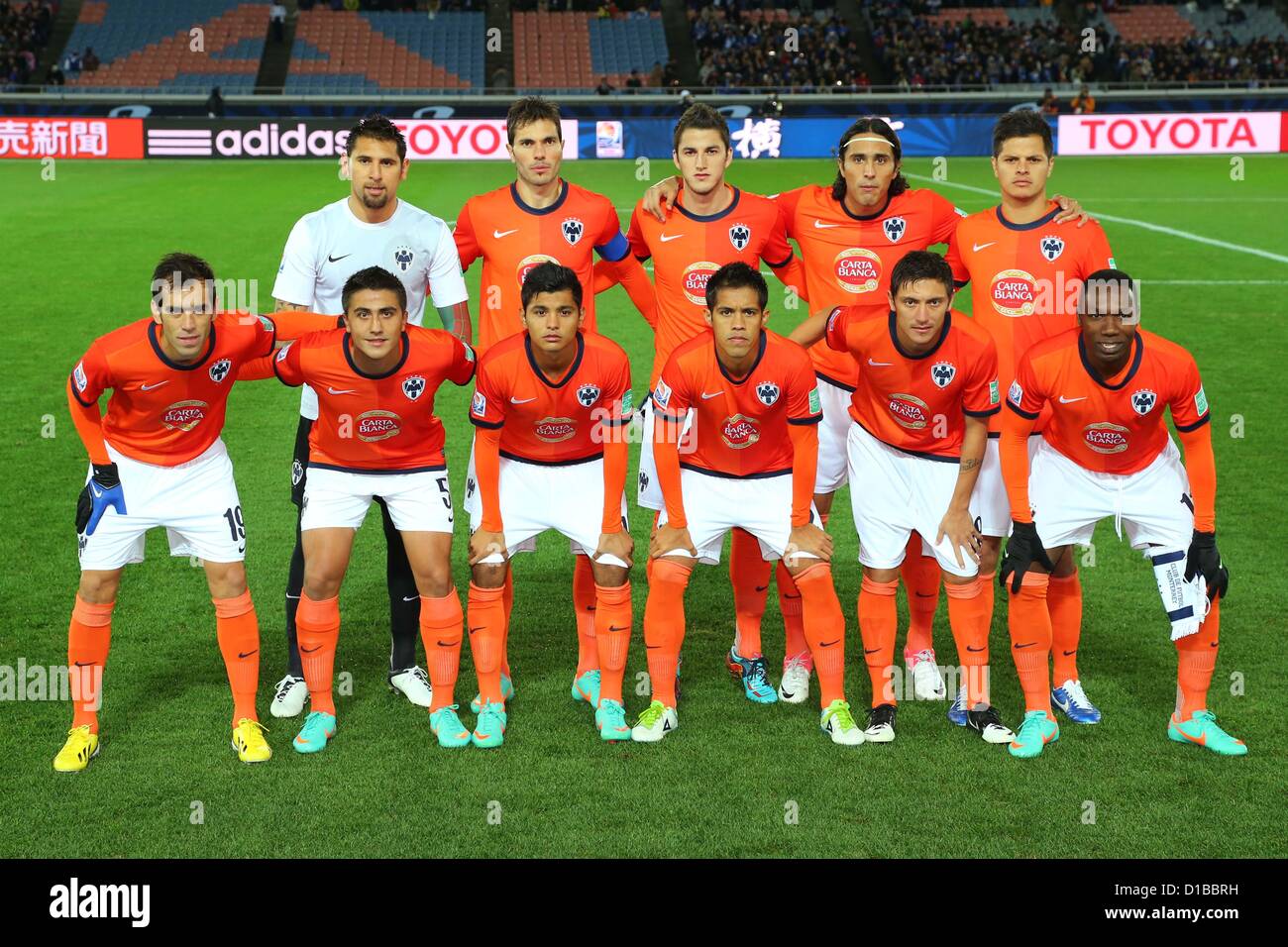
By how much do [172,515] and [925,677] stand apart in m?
3.27

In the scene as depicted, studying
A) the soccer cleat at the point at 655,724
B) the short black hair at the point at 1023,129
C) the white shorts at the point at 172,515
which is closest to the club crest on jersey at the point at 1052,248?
the short black hair at the point at 1023,129

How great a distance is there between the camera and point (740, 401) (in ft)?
18.2

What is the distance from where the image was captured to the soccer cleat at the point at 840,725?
549 centimetres

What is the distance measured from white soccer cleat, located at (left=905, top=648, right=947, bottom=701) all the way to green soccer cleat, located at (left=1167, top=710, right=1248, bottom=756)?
3.18 ft

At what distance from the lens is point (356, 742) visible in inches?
216

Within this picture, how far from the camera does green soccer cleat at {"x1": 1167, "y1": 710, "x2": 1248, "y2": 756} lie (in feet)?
17.5

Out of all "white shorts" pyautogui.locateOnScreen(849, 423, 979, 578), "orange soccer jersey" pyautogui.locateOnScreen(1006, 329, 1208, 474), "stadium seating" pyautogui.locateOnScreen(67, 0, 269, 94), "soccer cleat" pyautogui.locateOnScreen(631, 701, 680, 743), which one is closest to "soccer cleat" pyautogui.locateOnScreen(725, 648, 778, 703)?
"soccer cleat" pyautogui.locateOnScreen(631, 701, 680, 743)

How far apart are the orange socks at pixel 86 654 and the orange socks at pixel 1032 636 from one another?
3628 mm

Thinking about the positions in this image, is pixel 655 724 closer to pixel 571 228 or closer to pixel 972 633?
pixel 972 633
